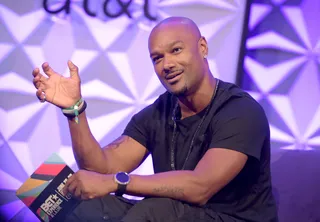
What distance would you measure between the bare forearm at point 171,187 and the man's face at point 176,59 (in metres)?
0.46

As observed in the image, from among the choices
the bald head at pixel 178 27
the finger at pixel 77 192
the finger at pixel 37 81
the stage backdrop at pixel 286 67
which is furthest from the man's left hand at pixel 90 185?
the stage backdrop at pixel 286 67

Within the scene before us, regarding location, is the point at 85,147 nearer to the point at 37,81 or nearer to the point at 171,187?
the point at 37,81

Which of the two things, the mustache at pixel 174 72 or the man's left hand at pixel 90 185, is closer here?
the man's left hand at pixel 90 185

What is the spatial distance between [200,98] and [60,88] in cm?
58

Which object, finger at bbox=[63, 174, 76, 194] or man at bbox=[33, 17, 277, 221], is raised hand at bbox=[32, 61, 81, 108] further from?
finger at bbox=[63, 174, 76, 194]

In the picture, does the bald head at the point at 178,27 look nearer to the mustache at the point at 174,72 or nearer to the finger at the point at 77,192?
the mustache at the point at 174,72

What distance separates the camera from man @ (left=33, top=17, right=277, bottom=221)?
56.9 inches

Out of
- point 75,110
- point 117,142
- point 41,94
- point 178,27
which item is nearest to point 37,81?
point 41,94

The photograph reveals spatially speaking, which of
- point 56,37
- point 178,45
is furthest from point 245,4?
point 56,37

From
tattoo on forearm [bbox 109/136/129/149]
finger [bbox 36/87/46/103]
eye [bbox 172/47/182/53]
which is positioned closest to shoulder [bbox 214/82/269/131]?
eye [bbox 172/47/182/53]

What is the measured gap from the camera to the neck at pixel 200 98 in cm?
182

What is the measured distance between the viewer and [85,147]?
1.81 metres

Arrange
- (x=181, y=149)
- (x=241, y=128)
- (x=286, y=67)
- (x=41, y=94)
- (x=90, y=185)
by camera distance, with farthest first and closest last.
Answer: (x=286, y=67) < (x=181, y=149) < (x=41, y=94) < (x=241, y=128) < (x=90, y=185)

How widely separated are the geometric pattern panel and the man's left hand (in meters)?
1.42
